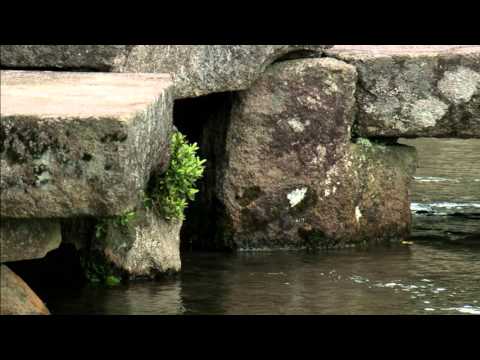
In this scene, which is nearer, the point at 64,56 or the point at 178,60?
the point at 64,56

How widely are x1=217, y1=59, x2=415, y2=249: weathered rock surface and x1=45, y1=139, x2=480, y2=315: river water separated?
30 cm

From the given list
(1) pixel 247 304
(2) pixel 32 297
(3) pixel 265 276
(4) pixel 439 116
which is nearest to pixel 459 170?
(4) pixel 439 116

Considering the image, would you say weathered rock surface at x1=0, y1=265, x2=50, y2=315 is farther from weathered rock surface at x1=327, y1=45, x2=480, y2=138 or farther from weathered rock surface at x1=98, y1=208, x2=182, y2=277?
weathered rock surface at x1=327, y1=45, x2=480, y2=138

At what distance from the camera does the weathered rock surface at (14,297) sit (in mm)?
8227

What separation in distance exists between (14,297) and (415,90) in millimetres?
5126

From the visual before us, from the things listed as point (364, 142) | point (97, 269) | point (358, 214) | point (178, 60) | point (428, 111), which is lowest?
point (97, 269)

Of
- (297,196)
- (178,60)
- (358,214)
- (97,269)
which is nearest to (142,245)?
(97,269)

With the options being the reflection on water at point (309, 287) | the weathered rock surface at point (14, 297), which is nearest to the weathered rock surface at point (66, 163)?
the weathered rock surface at point (14, 297)

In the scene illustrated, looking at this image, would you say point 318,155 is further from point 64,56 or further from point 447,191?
point 447,191

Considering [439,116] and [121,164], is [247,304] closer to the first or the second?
[121,164]

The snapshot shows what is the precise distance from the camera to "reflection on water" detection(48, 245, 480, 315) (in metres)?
9.63

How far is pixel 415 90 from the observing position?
12344mm

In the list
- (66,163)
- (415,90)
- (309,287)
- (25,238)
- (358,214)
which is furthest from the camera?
(415,90)

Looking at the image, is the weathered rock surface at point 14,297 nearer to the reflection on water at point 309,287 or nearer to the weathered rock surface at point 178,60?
the reflection on water at point 309,287
